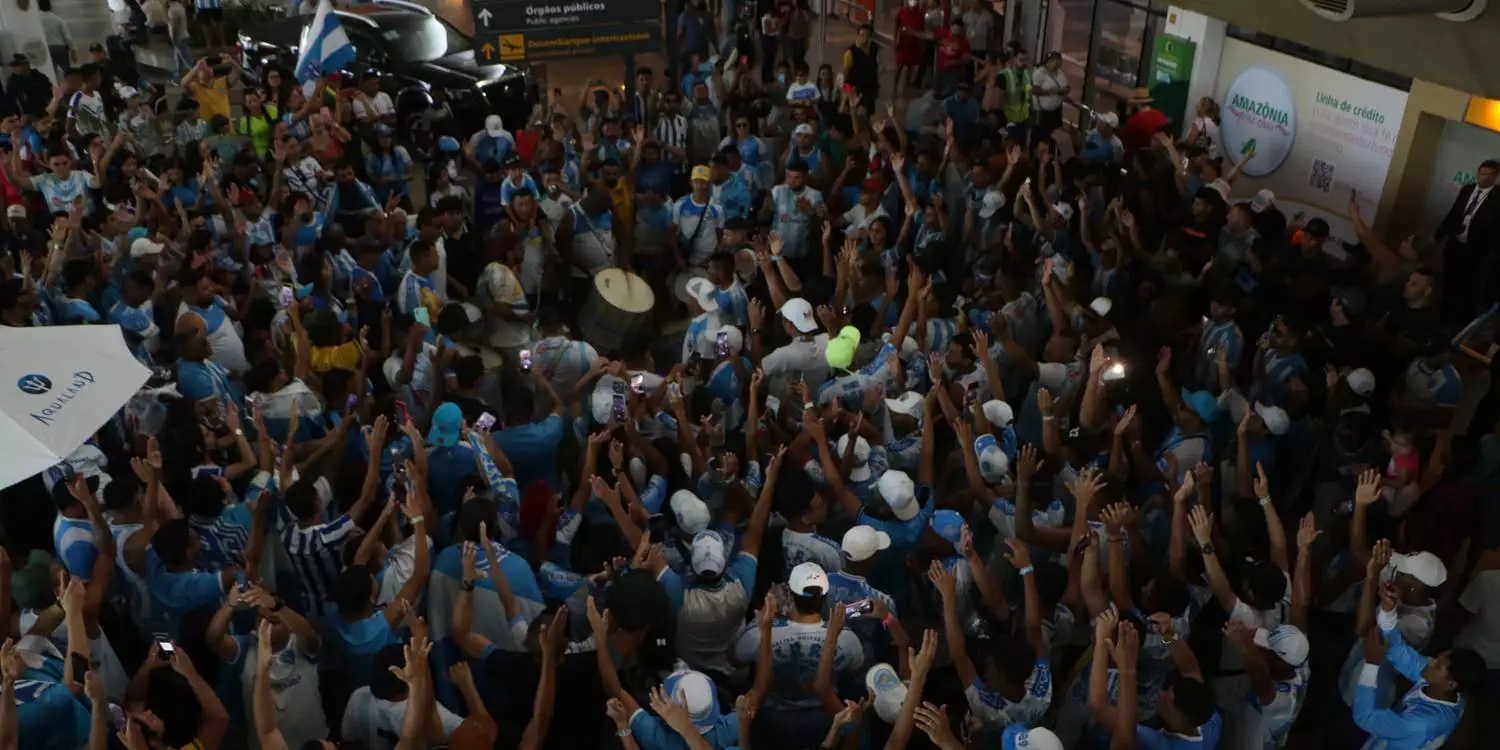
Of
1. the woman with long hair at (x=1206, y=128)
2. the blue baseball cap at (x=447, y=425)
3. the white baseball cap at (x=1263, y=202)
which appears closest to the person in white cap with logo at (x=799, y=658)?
the blue baseball cap at (x=447, y=425)

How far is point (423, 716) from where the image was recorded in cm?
393

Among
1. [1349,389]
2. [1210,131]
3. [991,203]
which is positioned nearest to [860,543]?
[1349,389]

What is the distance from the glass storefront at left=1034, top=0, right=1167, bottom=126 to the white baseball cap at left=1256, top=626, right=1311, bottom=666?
9647 mm

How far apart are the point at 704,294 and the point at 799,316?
85 centimetres

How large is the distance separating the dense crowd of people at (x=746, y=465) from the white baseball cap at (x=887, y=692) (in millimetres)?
14

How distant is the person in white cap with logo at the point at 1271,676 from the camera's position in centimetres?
439

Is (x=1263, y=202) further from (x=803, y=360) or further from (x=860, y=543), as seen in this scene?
(x=860, y=543)

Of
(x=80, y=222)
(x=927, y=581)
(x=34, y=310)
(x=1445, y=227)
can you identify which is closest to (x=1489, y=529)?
(x=927, y=581)

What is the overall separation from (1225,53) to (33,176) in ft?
36.2

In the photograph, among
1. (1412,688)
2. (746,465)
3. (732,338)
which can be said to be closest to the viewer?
(1412,688)

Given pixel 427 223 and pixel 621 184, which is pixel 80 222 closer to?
pixel 427 223

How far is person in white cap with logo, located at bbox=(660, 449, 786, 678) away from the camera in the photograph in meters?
4.77

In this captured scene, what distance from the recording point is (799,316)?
686 centimetres

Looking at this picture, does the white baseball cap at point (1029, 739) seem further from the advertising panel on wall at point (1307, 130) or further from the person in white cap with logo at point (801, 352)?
the advertising panel on wall at point (1307, 130)
